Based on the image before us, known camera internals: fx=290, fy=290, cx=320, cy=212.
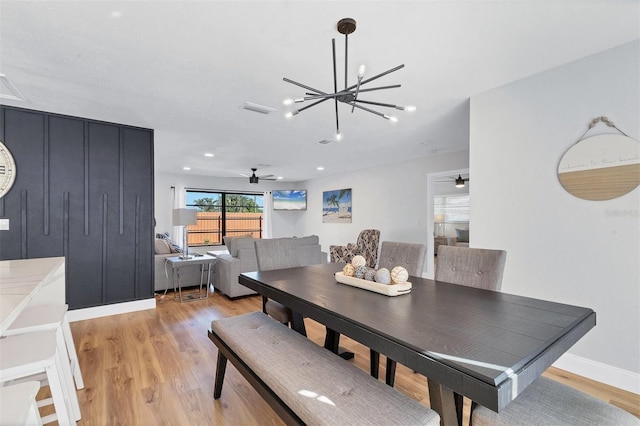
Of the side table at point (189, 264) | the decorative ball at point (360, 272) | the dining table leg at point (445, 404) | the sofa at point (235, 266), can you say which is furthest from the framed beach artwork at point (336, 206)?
the dining table leg at point (445, 404)

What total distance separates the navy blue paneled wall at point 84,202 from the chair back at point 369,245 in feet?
13.4

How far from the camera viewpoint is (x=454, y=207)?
9836 mm

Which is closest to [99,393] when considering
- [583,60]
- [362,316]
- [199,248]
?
[362,316]

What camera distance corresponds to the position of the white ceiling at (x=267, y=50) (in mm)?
1689

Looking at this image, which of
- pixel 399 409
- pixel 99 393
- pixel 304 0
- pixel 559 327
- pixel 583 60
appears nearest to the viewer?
pixel 399 409

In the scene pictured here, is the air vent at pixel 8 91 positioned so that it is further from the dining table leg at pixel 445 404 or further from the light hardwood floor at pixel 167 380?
the dining table leg at pixel 445 404

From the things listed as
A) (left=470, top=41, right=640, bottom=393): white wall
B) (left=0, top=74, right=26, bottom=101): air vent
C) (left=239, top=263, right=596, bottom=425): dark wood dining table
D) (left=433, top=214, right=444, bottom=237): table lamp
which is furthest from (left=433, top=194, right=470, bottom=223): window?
(left=0, top=74, right=26, bottom=101): air vent

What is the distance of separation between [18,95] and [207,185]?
5.53m

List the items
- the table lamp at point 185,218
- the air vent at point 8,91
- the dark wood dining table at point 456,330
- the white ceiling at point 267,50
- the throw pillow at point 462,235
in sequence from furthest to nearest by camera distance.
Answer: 1. the throw pillow at point 462,235
2. the table lamp at point 185,218
3. the air vent at point 8,91
4. the white ceiling at point 267,50
5. the dark wood dining table at point 456,330

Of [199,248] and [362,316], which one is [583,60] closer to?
[362,316]

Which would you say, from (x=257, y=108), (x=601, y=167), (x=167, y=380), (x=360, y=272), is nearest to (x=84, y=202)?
(x=257, y=108)

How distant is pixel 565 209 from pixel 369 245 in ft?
13.7

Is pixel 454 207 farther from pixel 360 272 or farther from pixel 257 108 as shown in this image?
pixel 360 272

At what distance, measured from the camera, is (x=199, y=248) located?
811cm
